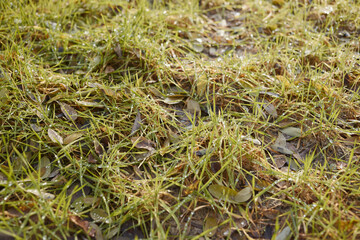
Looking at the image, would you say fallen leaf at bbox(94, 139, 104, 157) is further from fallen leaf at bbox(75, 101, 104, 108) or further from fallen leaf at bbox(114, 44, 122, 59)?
fallen leaf at bbox(114, 44, 122, 59)

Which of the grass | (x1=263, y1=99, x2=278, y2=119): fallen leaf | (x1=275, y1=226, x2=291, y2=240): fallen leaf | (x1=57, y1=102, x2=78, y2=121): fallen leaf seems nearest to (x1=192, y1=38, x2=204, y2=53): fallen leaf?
the grass

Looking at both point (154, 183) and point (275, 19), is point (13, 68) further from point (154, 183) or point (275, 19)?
point (275, 19)

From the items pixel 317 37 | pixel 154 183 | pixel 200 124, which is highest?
pixel 317 37

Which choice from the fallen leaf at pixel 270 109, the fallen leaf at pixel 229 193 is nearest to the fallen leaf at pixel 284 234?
the fallen leaf at pixel 229 193

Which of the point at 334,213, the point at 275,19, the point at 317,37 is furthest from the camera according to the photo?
the point at 275,19

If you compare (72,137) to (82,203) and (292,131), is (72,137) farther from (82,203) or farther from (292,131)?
(292,131)

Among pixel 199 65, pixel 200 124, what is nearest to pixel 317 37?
pixel 199 65
